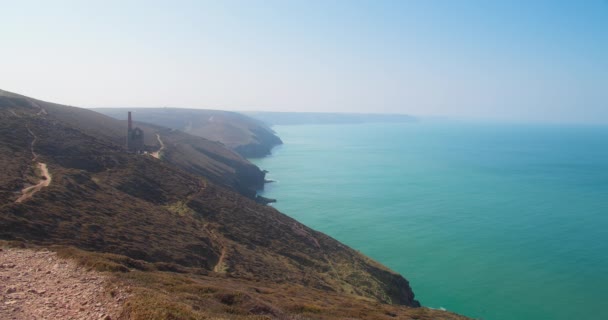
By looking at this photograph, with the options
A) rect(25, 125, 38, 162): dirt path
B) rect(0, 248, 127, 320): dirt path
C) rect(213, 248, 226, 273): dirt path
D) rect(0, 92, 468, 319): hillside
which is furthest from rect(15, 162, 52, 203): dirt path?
rect(213, 248, 226, 273): dirt path

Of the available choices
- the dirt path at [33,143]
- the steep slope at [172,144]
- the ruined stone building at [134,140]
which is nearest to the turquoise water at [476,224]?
the steep slope at [172,144]

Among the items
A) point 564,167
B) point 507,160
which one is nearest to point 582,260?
point 564,167

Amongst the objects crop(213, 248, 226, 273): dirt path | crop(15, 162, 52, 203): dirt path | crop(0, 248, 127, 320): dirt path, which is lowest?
crop(213, 248, 226, 273): dirt path

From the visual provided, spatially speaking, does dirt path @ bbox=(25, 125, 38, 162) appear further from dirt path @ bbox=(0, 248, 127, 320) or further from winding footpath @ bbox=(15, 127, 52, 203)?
dirt path @ bbox=(0, 248, 127, 320)

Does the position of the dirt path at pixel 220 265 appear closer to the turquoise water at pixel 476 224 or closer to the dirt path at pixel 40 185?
the dirt path at pixel 40 185

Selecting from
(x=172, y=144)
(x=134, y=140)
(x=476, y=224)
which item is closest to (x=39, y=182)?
(x=134, y=140)

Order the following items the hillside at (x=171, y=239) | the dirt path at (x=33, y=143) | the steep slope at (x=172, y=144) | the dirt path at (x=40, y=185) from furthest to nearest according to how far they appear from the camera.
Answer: the steep slope at (x=172, y=144), the dirt path at (x=33, y=143), the dirt path at (x=40, y=185), the hillside at (x=171, y=239)
